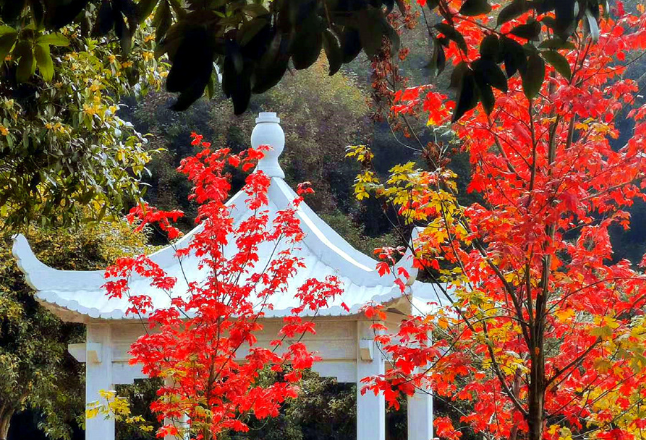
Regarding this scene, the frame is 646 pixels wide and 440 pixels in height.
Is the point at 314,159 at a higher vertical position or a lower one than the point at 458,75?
higher

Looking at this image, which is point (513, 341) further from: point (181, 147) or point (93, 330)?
point (181, 147)

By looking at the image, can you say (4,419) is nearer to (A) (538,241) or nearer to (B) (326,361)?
(B) (326,361)

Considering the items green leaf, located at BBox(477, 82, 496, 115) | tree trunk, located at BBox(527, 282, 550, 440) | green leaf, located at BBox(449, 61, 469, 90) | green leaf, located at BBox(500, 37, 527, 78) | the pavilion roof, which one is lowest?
tree trunk, located at BBox(527, 282, 550, 440)

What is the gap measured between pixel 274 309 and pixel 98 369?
52.0 inches

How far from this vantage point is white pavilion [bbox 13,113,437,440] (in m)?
5.74

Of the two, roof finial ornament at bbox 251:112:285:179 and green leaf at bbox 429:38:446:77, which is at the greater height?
roof finial ornament at bbox 251:112:285:179

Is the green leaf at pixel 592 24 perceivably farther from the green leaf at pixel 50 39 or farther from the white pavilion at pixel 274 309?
the white pavilion at pixel 274 309

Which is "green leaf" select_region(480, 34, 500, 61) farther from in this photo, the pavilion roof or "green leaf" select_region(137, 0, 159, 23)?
the pavilion roof

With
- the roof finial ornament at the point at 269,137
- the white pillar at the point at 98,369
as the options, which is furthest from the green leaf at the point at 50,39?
the white pillar at the point at 98,369

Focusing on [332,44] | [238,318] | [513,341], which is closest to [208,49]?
[332,44]

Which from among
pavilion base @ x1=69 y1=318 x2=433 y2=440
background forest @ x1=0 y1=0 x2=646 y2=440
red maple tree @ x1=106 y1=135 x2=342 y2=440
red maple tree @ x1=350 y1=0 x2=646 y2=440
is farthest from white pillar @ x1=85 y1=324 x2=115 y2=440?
background forest @ x1=0 y1=0 x2=646 y2=440

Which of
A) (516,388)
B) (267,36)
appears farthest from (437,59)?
(516,388)

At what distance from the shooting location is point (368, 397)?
575cm

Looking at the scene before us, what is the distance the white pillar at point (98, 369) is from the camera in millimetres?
6051
